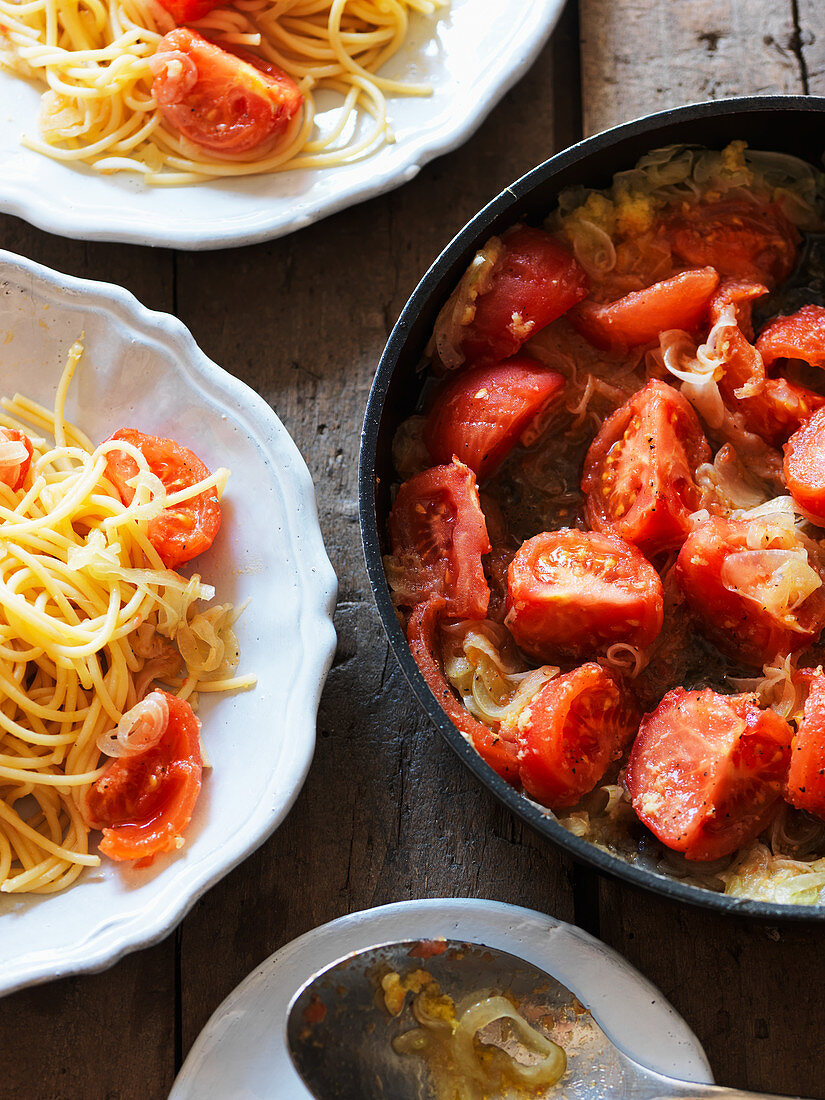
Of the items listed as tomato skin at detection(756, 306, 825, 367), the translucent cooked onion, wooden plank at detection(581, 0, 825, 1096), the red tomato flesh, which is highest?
tomato skin at detection(756, 306, 825, 367)

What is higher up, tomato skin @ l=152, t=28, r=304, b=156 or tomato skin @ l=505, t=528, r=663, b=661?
tomato skin @ l=152, t=28, r=304, b=156

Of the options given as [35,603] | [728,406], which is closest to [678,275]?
[728,406]

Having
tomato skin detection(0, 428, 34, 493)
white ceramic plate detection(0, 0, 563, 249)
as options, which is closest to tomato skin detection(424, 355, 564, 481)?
white ceramic plate detection(0, 0, 563, 249)

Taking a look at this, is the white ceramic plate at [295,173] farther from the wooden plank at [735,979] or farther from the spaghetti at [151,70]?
the wooden plank at [735,979]

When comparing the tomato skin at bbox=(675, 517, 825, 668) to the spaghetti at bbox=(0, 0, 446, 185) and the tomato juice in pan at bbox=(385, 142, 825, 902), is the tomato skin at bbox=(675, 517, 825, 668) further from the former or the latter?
the spaghetti at bbox=(0, 0, 446, 185)

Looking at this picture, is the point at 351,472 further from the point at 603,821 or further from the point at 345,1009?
the point at 345,1009

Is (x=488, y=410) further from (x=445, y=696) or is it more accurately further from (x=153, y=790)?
(x=153, y=790)
